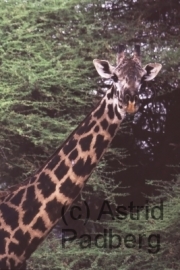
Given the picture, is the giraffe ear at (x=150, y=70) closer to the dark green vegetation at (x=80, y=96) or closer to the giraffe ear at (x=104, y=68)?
the giraffe ear at (x=104, y=68)

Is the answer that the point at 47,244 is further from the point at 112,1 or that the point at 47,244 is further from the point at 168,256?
the point at 112,1

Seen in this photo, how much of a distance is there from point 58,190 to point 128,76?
0.38 m

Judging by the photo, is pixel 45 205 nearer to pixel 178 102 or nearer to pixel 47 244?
pixel 47 244

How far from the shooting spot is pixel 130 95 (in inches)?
56.2

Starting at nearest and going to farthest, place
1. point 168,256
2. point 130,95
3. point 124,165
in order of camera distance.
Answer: point 130,95, point 168,256, point 124,165

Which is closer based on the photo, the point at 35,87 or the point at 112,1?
the point at 35,87

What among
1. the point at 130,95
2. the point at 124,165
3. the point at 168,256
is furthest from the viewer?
the point at 124,165

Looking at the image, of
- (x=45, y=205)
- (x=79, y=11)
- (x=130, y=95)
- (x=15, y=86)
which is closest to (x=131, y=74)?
(x=130, y=95)

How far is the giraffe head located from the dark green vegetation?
0.78m

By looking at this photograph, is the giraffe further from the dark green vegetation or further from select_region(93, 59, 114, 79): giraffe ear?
the dark green vegetation

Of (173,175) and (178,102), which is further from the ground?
(178,102)

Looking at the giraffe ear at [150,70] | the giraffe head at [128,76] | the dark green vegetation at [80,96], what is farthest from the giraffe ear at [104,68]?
the dark green vegetation at [80,96]

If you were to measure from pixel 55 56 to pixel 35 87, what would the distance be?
0.19 meters

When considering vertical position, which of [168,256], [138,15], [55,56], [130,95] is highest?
[138,15]
